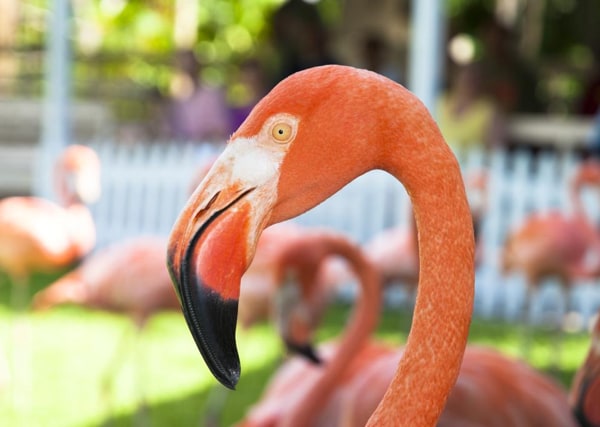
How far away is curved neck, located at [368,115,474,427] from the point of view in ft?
5.21

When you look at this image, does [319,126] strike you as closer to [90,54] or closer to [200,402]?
[200,402]

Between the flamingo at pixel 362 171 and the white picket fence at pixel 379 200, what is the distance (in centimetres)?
583

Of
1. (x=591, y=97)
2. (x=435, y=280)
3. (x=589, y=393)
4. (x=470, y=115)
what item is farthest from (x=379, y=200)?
(x=435, y=280)

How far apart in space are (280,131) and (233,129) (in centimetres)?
867

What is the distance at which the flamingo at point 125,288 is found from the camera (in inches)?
200

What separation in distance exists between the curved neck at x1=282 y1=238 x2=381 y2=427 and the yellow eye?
1.77m

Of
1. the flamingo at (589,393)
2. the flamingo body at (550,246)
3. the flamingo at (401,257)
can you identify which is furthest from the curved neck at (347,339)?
the flamingo body at (550,246)

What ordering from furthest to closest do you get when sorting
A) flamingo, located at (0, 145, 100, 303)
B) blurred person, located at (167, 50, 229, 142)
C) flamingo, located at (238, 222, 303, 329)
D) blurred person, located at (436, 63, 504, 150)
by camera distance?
blurred person, located at (167, 50, 229, 142), blurred person, located at (436, 63, 504, 150), flamingo, located at (0, 145, 100, 303), flamingo, located at (238, 222, 303, 329)

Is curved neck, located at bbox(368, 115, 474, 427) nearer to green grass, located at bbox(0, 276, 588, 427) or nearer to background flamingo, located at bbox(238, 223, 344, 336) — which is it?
background flamingo, located at bbox(238, 223, 344, 336)

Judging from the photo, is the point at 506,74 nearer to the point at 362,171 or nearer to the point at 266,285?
the point at 266,285

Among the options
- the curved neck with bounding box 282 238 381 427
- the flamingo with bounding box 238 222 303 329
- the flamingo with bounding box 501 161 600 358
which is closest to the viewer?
the curved neck with bounding box 282 238 381 427

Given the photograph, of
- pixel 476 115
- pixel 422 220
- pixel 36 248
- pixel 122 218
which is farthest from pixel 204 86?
pixel 422 220

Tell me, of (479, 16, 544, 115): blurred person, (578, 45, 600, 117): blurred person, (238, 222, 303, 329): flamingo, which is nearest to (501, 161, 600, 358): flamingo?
(238, 222, 303, 329): flamingo

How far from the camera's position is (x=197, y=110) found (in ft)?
32.8
